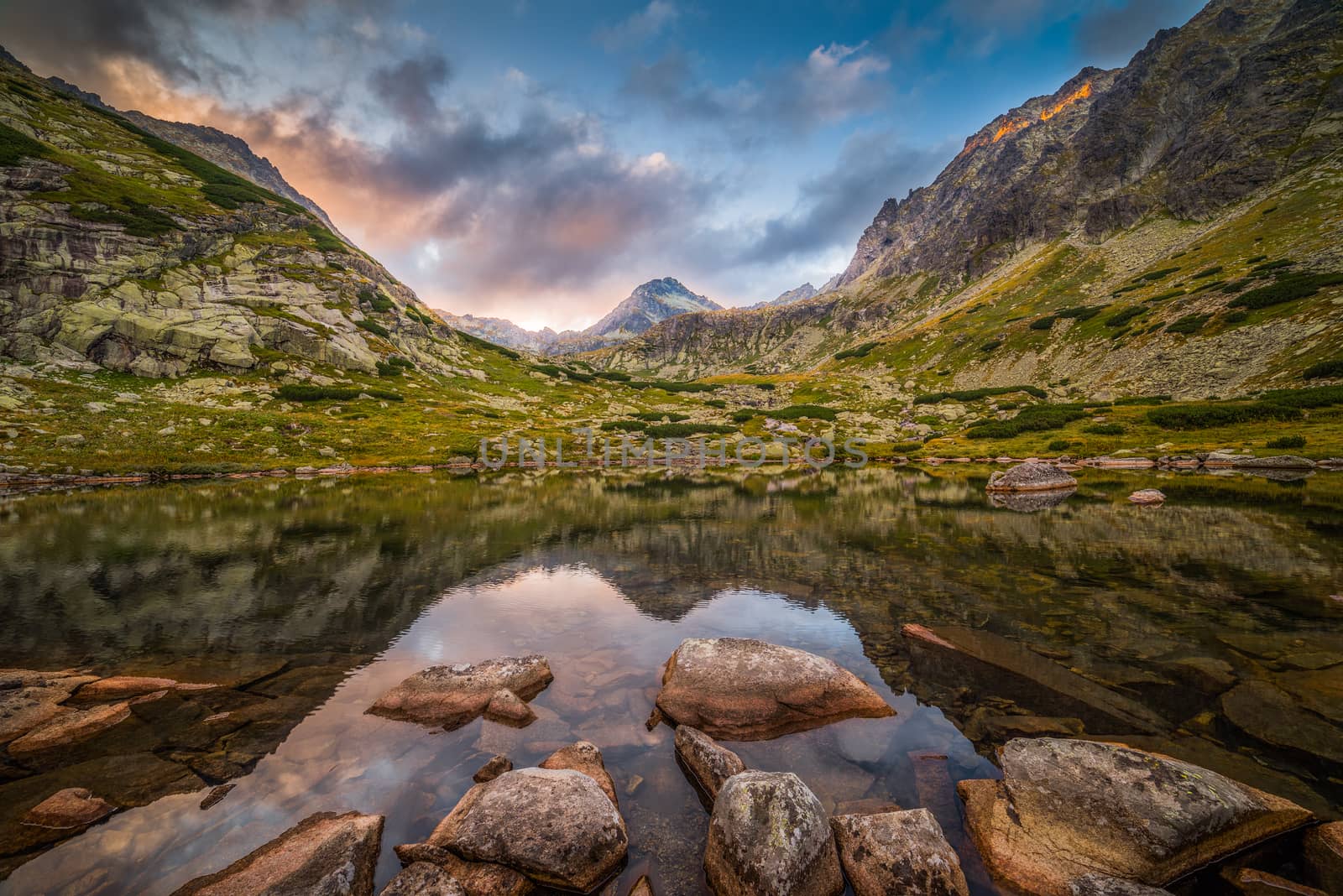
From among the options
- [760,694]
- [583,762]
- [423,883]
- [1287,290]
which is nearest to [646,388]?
[1287,290]

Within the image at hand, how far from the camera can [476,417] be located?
274ft

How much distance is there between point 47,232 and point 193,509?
7945cm

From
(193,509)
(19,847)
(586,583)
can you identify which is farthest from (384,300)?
(19,847)

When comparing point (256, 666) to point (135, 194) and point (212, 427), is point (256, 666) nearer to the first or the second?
point (212, 427)

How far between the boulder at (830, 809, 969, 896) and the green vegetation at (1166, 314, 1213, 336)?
97.7m

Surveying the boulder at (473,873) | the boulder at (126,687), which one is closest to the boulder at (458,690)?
the boulder at (473,873)

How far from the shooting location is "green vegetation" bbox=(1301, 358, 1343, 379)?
A: 52.2m

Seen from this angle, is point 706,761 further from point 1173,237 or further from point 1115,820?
point 1173,237

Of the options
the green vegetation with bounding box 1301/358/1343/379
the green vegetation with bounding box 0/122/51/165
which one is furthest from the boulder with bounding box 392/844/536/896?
the green vegetation with bounding box 0/122/51/165

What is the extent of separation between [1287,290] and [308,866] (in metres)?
103

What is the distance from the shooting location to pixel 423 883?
15.8 ft

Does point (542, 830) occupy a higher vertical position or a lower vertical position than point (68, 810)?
higher

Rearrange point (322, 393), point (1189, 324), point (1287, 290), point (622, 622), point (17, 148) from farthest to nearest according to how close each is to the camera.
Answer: point (17, 148), point (322, 393), point (1189, 324), point (1287, 290), point (622, 622)

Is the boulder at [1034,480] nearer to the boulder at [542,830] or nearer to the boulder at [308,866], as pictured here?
the boulder at [542,830]
